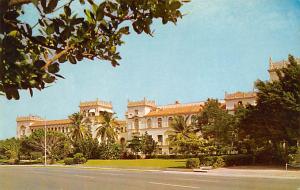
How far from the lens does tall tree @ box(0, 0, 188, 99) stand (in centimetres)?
205

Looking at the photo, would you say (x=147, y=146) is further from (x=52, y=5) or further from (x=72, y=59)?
(x=52, y=5)

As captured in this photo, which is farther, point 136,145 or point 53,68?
point 136,145

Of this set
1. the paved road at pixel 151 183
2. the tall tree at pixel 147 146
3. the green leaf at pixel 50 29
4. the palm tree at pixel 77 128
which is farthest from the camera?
the palm tree at pixel 77 128

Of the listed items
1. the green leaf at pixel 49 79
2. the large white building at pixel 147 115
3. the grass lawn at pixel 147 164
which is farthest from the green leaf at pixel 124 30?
the large white building at pixel 147 115

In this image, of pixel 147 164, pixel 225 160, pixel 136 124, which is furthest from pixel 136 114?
pixel 225 160

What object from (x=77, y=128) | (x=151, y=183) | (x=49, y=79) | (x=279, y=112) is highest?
(x=77, y=128)

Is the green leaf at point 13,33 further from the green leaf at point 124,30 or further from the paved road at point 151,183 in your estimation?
the paved road at point 151,183

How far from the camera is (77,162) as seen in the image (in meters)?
47.3

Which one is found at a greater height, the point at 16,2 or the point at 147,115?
the point at 147,115

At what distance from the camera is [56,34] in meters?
2.23

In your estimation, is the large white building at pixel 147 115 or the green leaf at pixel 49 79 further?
the large white building at pixel 147 115

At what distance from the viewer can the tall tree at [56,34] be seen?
205 cm

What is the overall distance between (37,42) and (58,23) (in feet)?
0.68

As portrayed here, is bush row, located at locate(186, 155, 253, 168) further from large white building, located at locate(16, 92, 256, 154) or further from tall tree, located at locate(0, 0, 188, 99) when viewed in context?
large white building, located at locate(16, 92, 256, 154)
